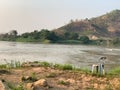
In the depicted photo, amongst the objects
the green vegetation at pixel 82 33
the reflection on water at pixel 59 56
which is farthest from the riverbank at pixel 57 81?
the green vegetation at pixel 82 33

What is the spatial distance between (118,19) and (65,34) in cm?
6401

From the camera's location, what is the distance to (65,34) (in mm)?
95562

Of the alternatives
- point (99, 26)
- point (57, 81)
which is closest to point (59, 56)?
point (57, 81)

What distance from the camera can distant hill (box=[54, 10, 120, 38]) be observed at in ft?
434

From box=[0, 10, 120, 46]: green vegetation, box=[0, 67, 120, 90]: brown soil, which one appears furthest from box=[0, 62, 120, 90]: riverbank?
box=[0, 10, 120, 46]: green vegetation

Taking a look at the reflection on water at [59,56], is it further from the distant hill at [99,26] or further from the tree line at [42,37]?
the distant hill at [99,26]

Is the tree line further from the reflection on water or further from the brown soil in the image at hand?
the brown soil

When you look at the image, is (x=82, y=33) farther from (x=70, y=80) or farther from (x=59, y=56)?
Result: (x=70, y=80)

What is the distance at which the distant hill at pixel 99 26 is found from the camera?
132150 millimetres

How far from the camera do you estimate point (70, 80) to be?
10922 millimetres

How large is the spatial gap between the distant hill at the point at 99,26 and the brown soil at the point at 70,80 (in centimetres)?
11189

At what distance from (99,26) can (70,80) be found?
13221cm

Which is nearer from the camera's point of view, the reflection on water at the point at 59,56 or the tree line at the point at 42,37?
the reflection on water at the point at 59,56

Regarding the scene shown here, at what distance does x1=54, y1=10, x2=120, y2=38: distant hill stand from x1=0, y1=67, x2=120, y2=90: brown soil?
112 metres
